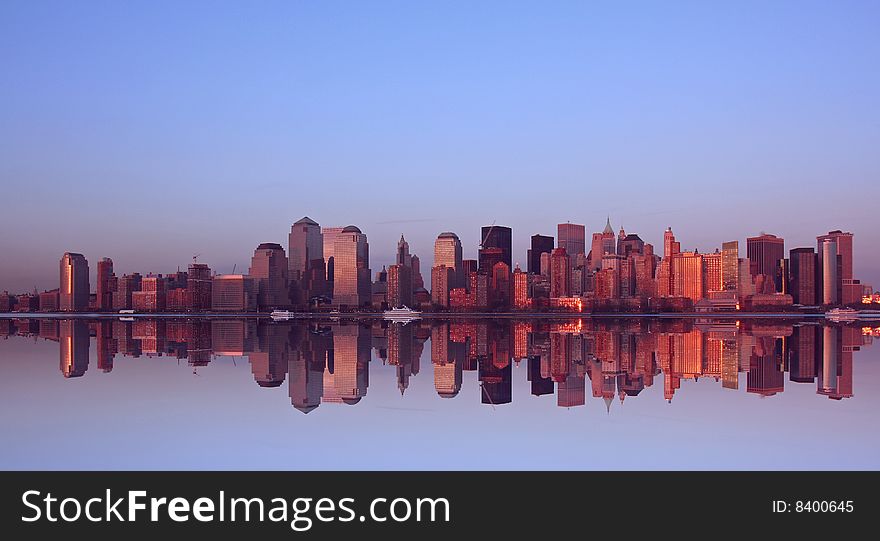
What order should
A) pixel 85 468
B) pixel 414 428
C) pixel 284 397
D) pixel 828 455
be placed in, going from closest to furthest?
pixel 85 468
pixel 828 455
pixel 414 428
pixel 284 397

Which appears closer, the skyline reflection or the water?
the water

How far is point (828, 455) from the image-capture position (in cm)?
1580

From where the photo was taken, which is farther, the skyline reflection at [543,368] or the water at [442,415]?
the skyline reflection at [543,368]

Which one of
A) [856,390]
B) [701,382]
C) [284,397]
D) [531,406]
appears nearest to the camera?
[531,406]

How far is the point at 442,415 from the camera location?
21.3 meters

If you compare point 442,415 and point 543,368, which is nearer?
point 442,415

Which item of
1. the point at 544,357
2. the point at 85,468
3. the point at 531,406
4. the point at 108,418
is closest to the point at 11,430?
the point at 108,418

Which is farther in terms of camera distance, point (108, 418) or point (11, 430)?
point (108, 418)

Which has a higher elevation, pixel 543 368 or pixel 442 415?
pixel 442 415

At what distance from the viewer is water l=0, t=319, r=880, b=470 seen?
15.7 meters

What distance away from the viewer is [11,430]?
18.9m

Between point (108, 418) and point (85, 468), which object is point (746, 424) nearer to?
point (85, 468)

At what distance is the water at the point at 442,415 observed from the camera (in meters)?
15.7

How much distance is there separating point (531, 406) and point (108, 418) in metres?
12.1
